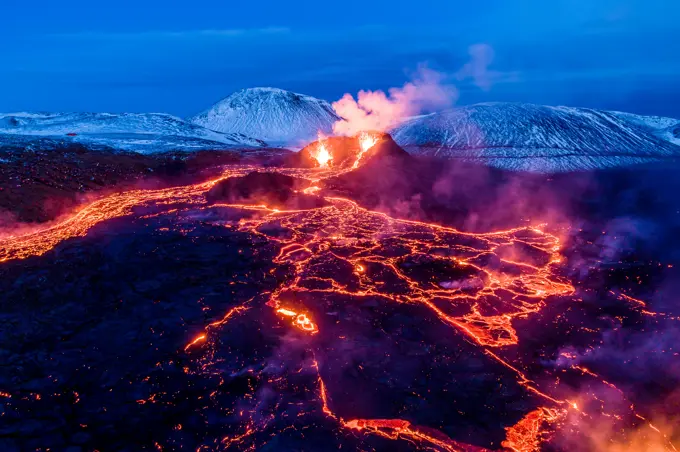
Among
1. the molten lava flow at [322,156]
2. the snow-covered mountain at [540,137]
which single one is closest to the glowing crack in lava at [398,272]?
the molten lava flow at [322,156]

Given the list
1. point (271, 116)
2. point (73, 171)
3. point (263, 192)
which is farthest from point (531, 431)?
point (271, 116)

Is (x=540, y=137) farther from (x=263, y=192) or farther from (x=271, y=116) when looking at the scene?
(x=271, y=116)

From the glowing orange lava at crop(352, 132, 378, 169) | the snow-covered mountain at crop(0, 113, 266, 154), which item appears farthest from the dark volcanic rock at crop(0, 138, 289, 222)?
the snow-covered mountain at crop(0, 113, 266, 154)

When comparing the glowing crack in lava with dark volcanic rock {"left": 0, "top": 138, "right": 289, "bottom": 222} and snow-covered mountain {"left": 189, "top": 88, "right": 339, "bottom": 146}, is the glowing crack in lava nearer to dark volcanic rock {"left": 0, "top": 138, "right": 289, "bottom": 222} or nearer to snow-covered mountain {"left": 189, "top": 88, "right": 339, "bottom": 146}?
dark volcanic rock {"left": 0, "top": 138, "right": 289, "bottom": 222}

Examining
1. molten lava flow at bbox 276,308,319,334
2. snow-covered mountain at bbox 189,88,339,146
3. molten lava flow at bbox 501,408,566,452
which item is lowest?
molten lava flow at bbox 501,408,566,452

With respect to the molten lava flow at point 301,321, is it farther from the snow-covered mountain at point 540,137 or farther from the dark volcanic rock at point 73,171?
the snow-covered mountain at point 540,137

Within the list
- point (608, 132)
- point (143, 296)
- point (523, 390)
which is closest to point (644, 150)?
point (608, 132)
